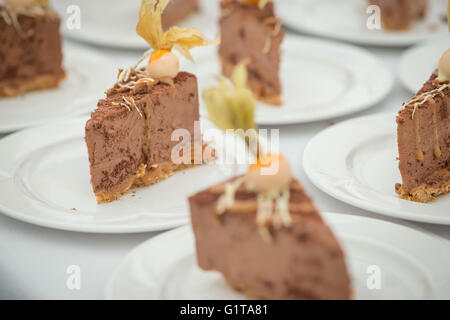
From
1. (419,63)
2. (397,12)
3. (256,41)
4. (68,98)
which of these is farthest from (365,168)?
(397,12)

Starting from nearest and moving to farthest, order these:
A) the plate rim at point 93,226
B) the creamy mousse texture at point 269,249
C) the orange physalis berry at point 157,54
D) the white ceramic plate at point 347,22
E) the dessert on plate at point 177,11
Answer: the creamy mousse texture at point 269,249 < the plate rim at point 93,226 < the orange physalis berry at point 157,54 < the white ceramic plate at point 347,22 < the dessert on plate at point 177,11

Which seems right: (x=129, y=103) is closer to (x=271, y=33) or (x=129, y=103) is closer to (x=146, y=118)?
(x=146, y=118)

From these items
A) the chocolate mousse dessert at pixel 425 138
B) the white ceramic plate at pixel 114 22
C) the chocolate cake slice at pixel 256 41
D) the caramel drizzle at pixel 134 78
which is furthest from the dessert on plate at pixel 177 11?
the chocolate mousse dessert at pixel 425 138

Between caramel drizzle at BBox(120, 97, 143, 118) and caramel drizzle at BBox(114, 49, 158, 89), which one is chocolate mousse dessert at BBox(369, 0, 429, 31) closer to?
caramel drizzle at BBox(114, 49, 158, 89)

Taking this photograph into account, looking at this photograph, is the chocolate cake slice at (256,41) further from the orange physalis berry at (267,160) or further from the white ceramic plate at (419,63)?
the orange physalis berry at (267,160)

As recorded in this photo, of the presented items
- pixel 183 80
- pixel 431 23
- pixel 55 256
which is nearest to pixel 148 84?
pixel 183 80
